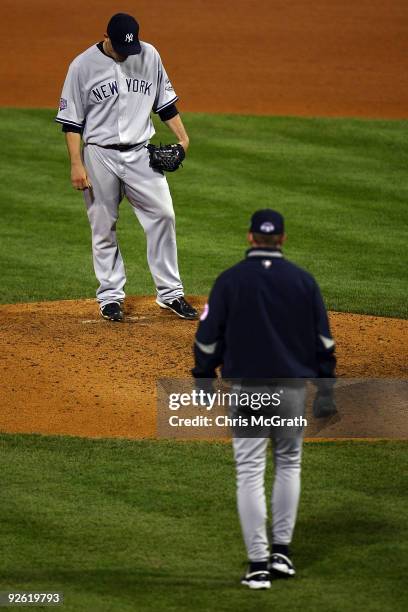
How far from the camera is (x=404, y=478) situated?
6.89m

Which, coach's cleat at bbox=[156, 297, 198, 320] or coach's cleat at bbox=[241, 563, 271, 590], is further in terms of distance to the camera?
coach's cleat at bbox=[156, 297, 198, 320]

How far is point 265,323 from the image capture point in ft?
18.2

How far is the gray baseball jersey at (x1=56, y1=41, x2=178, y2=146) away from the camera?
922 cm

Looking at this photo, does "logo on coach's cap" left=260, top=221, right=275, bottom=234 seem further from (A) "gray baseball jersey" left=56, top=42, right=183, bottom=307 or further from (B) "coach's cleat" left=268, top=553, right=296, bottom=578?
(A) "gray baseball jersey" left=56, top=42, right=183, bottom=307

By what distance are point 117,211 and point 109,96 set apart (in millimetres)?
849

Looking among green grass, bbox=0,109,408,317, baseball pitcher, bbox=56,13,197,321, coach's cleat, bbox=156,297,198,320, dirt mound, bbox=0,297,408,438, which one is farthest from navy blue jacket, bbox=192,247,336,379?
green grass, bbox=0,109,408,317

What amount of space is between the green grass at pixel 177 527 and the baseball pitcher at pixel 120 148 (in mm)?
2370

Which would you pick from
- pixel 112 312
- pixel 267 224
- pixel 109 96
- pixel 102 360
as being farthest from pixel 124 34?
pixel 267 224

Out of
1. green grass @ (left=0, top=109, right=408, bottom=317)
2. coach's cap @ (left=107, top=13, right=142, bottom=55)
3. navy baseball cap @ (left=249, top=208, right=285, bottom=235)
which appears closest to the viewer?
navy baseball cap @ (left=249, top=208, right=285, bottom=235)

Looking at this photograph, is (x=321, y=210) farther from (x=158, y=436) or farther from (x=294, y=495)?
(x=294, y=495)

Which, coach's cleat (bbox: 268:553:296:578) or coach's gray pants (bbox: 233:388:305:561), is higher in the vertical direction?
coach's gray pants (bbox: 233:388:305:561)

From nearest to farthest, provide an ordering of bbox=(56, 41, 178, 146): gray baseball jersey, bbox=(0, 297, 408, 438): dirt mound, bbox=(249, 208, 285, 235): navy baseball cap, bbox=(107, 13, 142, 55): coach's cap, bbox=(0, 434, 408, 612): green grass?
bbox=(0, 434, 408, 612): green grass
bbox=(249, 208, 285, 235): navy baseball cap
bbox=(0, 297, 408, 438): dirt mound
bbox=(107, 13, 142, 55): coach's cap
bbox=(56, 41, 178, 146): gray baseball jersey

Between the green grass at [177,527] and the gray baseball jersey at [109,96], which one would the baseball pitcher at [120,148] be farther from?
the green grass at [177,527]

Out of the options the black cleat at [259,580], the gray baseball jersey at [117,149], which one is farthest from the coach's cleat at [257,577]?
the gray baseball jersey at [117,149]
